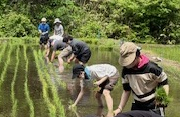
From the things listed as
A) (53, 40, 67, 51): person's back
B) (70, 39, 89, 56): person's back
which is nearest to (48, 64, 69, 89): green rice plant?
(53, 40, 67, 51): person's back

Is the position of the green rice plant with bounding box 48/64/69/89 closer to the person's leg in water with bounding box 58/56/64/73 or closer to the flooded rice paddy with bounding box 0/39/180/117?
the flooded rice paddy with bounding box 0/39/180/117

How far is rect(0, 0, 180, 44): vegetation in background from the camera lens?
81.1 feet

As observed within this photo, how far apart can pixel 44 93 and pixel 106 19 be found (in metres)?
18.7

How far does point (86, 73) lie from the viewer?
6.80 metres

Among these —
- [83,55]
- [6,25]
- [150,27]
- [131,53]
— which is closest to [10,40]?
[6,25]

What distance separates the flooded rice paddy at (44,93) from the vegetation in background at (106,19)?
12.4 metres

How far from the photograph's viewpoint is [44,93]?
8500 millimetres

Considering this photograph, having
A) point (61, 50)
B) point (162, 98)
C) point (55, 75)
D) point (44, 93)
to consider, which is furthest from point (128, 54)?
point (61, 50)

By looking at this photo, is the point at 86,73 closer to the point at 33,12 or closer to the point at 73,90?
the point at 73,90

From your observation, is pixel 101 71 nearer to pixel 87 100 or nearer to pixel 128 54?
pixel 87 100

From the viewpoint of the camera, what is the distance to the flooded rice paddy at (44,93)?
7.06 m

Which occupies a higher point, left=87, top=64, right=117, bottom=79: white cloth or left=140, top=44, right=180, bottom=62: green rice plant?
left=87, top=64, right=117, bottom=79: white cloth

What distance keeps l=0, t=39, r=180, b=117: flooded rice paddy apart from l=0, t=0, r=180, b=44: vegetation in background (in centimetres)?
1245

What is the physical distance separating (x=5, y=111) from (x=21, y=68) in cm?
499
